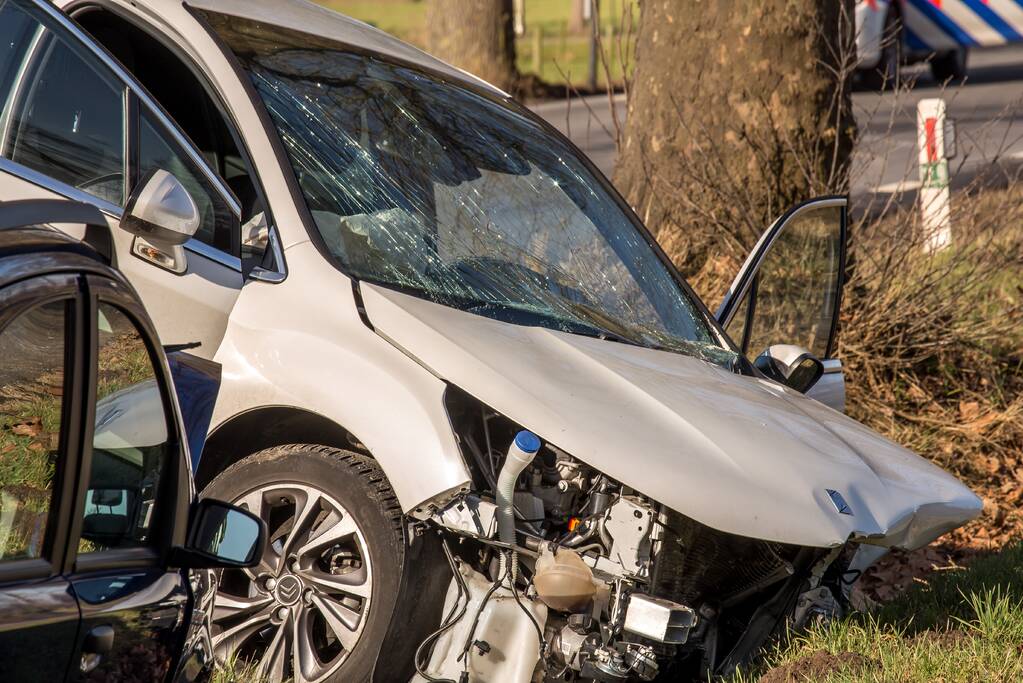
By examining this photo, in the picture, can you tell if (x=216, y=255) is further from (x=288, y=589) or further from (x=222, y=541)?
(x=222, y=541)

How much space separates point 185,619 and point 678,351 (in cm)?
223

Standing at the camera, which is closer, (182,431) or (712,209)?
(182,431)

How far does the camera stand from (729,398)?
A: 3.98 m

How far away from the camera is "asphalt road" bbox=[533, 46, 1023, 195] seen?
23.7 feet

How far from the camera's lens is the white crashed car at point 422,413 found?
3486mm

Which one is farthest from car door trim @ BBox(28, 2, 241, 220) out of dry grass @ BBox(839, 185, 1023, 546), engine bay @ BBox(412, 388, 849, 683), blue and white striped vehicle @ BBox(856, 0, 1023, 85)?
blue and white striped vehicle @ BBox(856, 0, 1023, 85)

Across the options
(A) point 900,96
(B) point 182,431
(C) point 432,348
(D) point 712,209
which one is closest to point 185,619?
(B) point 182,431

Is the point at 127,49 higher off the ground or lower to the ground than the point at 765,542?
higher

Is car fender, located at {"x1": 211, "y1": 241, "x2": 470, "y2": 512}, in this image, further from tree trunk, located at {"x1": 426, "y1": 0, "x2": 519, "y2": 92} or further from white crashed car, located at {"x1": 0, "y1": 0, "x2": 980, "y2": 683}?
tree trunk, located at {"x1": 426, "y1": 0, "x2": 519, "y2": 92}

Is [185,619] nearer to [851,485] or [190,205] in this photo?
[190,205]

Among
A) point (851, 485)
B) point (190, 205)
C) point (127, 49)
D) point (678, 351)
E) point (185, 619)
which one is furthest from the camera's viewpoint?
point (127, 49)

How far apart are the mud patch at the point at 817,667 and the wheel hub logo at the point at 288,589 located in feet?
4.55

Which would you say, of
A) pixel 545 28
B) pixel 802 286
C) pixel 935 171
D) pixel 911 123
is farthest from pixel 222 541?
pixel 545 28

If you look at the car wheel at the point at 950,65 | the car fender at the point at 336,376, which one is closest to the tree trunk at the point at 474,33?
the car wheel at the point at 950,65
